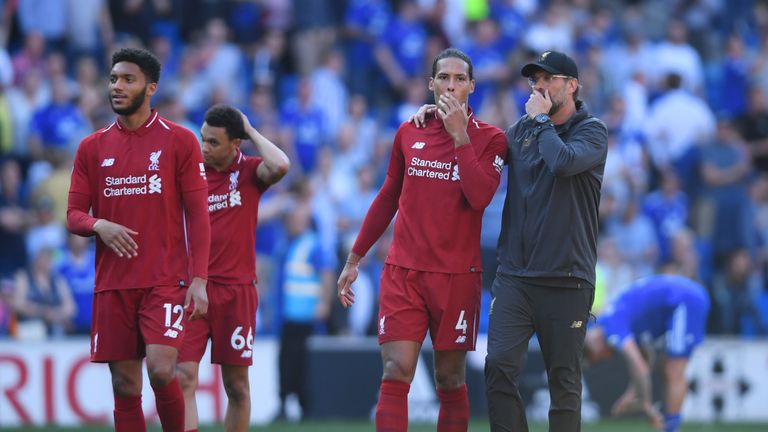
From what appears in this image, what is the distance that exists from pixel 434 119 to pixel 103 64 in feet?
33.5

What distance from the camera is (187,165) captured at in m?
8.86

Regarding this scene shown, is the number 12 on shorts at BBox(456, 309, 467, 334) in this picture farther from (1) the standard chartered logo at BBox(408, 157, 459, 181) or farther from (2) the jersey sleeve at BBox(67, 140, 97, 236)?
(2) the jersey sleeve at BBox(67, 140, 97, 236)

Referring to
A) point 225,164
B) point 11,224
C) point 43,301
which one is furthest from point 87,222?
point 11,224

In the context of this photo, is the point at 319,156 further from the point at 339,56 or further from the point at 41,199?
the point at 41,199

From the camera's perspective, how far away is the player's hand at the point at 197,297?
8.73 meters

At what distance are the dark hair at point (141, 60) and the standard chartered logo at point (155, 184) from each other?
67 centimetres

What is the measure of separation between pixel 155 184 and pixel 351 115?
401 inches

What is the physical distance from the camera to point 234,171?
993cm

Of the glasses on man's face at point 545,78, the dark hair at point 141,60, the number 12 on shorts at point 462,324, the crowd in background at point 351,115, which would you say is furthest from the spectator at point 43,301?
the glasses on man's face at point 545,78

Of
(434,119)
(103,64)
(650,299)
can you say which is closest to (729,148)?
(650,299)

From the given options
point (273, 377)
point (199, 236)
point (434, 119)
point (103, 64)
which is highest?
point (103, 64)

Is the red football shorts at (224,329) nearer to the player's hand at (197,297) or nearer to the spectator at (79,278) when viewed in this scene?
the player's hand at (197,297)

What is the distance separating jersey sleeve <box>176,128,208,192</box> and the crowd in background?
6.09 meters

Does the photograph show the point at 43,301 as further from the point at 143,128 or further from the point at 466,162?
the point at 466,162
